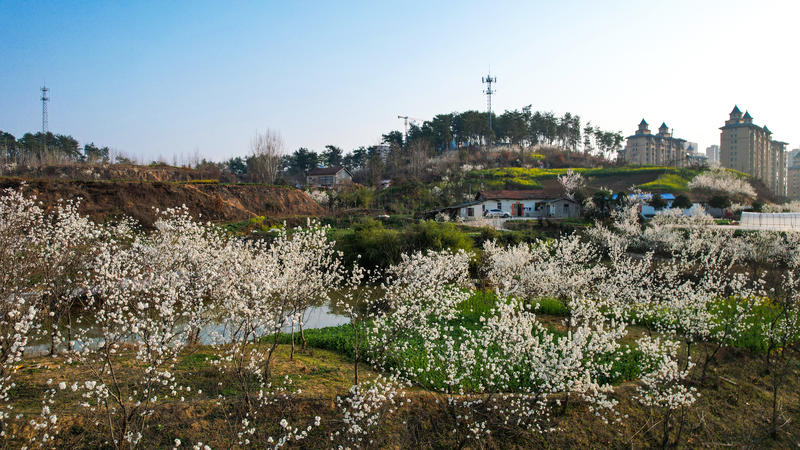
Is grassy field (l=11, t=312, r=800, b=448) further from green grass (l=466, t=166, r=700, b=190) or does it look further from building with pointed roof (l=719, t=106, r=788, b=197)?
building with pointed roof (l=719, t=106, r=788, b=197)

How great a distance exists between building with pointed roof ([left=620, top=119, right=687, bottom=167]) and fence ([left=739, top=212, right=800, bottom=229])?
69.8 metres

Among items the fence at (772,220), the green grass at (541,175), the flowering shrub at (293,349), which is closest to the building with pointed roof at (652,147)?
the green grass at (541,175)

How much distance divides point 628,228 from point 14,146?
77287 mm

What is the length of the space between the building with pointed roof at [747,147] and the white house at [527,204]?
6730cm

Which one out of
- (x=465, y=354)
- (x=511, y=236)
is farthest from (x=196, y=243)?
(x=511, y=236)

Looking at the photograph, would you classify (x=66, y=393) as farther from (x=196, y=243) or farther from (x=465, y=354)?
(x=465, y=354)

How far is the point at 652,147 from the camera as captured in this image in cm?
9988

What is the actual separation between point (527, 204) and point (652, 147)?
7325 centimetres

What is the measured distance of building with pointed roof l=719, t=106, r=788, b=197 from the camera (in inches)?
3530

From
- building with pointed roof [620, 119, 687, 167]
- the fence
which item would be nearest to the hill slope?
the fence

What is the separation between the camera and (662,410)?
25.4ft

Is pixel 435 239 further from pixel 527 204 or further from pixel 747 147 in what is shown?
pixel 747 147

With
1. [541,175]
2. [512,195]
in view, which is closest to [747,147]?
[541,175]

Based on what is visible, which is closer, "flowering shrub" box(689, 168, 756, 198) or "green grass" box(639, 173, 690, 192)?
"flowering shrub" box(689, 168, 756, 198)
